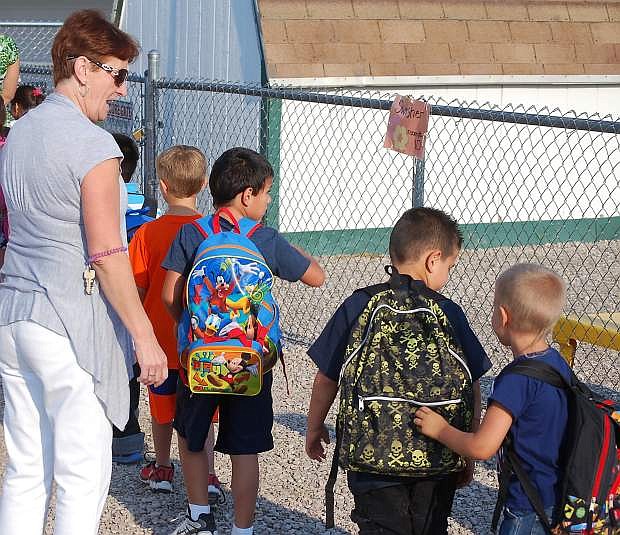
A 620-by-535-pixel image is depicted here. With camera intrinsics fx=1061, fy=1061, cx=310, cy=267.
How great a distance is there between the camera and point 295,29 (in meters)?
9.73

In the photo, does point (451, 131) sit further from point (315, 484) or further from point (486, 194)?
point (315, 484)

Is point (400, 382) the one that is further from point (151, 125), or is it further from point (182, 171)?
→ point (151, 125)

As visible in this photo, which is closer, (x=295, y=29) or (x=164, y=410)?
(x=164, y=410)

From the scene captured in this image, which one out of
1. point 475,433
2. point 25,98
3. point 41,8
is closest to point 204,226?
point 475,433

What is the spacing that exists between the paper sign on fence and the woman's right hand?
253cm

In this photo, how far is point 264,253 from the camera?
3.69 meters

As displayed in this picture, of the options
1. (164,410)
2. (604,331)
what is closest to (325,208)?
(604,331)

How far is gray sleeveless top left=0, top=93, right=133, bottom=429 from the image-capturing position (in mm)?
2904

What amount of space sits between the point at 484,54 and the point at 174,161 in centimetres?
714

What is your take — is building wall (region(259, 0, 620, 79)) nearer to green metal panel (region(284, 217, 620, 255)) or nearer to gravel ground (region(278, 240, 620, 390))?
green metal panel (region(284, 217, 620, 255))

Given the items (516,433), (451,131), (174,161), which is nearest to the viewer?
(516,433)

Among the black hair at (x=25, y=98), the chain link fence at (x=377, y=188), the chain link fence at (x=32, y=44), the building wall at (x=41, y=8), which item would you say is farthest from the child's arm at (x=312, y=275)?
the building wall at (x=41, y=8)

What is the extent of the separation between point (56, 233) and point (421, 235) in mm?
1046

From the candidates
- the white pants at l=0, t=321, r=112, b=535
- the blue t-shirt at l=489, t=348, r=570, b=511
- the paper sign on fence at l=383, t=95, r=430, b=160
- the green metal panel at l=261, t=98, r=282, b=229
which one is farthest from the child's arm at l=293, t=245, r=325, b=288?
the green metal panel at l=261, t=98, r=282, b=229
